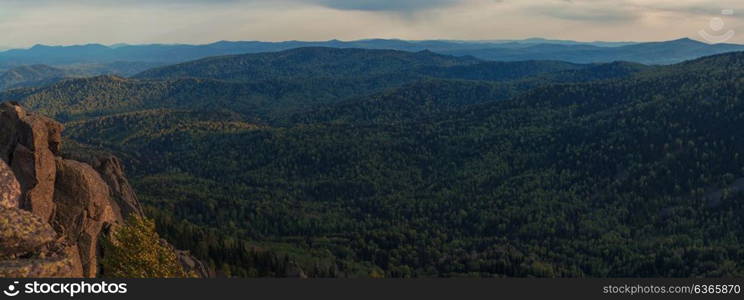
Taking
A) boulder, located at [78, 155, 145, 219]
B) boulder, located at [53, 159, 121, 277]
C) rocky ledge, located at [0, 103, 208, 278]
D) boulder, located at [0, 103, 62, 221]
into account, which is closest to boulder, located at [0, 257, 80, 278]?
rocky ledge, located at [0, 103, 208, 278]

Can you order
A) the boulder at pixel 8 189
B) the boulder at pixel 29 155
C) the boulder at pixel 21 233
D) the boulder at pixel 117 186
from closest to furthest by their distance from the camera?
1. the boulder at pixel 21 233
2. the boulder at pixel 8 189
3. the boulder at pixel 29 155
4. the boulder at pixel 117 186

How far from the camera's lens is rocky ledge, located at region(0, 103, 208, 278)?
145 feet

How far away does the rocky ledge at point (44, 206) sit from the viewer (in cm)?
4428

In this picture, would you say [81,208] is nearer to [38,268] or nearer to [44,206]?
[44,206]

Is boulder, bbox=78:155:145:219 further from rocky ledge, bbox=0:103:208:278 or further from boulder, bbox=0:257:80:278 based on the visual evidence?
boulder, bbox=0:257:80:278

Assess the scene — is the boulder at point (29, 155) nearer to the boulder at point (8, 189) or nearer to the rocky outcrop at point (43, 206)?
the rocky outcrop at point (43, 206)

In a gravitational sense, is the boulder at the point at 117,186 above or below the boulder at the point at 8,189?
below

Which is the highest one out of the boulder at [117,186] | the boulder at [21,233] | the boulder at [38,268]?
the boulder at [21,233]

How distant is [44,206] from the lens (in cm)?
6191

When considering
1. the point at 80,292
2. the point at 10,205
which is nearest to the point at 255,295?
the point at 80,292

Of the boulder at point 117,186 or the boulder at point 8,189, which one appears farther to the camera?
the boulder at point 117,186

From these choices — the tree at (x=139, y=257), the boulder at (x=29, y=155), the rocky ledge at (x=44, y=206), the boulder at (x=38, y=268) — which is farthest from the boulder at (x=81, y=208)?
the boulder at (x=38, y=268)

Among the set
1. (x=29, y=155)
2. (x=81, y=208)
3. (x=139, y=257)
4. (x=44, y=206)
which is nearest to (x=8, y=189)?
(x=44, y=206)

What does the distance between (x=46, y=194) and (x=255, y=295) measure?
36.2 m
